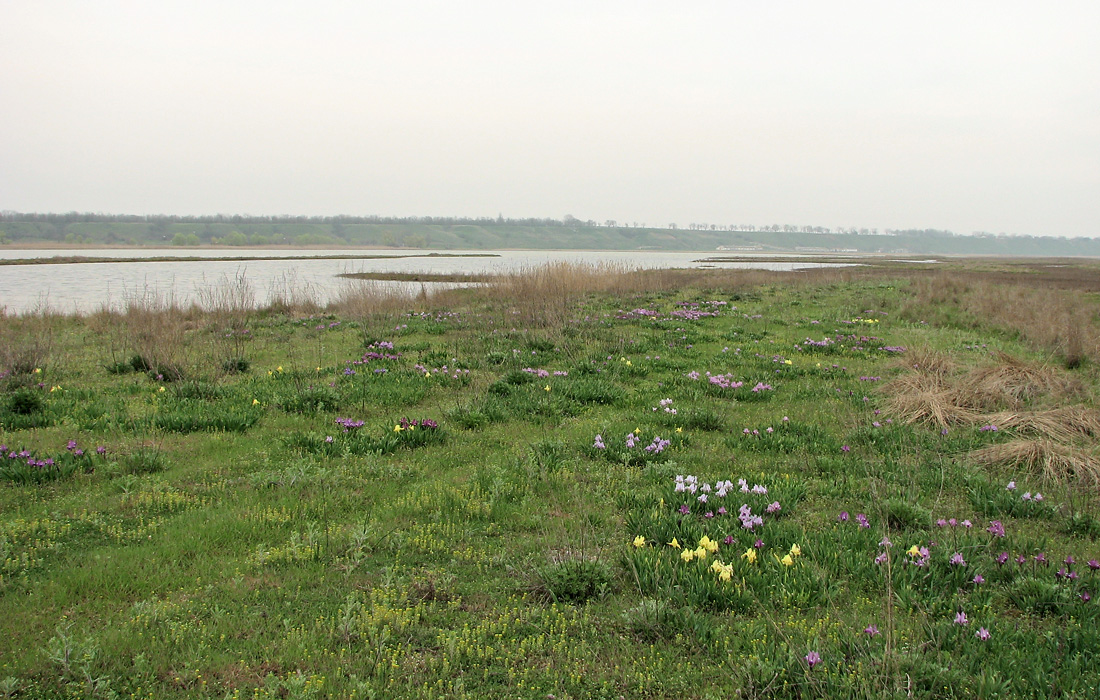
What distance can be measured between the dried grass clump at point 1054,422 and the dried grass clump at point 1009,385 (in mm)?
609

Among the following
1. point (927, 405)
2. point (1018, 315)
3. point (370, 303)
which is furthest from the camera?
point (370, 303)

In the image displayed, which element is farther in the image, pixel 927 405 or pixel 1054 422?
pixel 927 405

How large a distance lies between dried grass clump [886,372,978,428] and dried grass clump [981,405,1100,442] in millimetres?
319

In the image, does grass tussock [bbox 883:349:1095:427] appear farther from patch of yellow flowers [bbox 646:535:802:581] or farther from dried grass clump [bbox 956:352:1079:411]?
patch of yellow flowers [bbox 646:535:802:581]

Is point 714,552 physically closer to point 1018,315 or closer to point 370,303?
point 370,303

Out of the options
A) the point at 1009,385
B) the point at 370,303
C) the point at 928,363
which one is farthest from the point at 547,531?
the point at 370,303

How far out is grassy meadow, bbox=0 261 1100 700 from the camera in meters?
3.08

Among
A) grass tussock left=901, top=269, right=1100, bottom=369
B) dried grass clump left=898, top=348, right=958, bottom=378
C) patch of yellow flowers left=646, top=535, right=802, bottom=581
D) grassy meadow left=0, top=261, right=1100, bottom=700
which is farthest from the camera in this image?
grass tussock left=901, top=269, right=1100, bottom=369

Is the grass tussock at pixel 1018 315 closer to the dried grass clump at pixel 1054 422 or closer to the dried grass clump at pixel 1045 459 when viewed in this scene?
→ the dried grass clump at pixel 1054 422

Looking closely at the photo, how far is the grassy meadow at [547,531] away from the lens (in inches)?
121

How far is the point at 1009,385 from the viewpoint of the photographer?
8367 mm

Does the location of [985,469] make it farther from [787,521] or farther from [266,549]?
[266,549]

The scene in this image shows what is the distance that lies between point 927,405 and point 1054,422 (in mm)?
1263

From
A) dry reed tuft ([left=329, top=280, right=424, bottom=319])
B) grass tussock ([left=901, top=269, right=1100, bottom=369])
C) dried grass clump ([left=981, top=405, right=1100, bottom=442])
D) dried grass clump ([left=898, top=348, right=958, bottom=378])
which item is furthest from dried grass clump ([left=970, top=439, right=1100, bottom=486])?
dry reed tuft ([left=329, top=280, right=424, bottom=319])
